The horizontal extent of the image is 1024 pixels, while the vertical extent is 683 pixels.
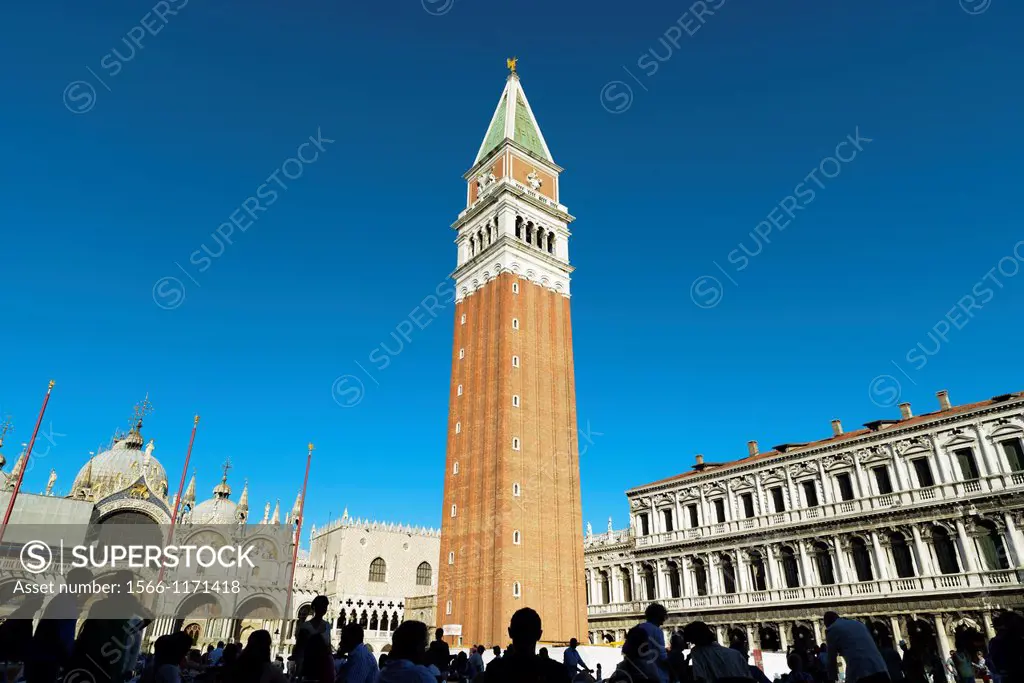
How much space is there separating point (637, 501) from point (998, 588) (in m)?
21.2

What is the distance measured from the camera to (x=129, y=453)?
53531mm

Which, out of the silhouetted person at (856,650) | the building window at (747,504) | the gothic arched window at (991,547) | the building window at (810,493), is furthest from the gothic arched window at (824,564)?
the silhouetted person at (856,650)

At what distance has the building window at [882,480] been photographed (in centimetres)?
3203

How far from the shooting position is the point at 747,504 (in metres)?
38.0

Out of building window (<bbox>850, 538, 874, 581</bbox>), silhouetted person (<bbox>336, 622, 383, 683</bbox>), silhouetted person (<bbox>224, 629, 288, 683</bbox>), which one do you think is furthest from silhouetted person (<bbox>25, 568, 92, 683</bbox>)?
building window (<bbox>850, 538, 874, 581</bbox>)

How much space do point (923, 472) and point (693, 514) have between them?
1382 centimetres

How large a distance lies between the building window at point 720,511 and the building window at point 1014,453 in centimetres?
1501

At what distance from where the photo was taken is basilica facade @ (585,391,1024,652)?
28.0m

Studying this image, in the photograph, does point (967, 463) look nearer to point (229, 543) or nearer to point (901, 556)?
point (901, 556)

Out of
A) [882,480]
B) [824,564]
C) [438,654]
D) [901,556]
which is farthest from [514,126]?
[438,654]

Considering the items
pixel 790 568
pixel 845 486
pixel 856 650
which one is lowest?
pixel 856 650

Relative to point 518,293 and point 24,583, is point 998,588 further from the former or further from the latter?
point 24,583

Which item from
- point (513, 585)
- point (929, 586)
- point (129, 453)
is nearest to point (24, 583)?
point (129, 453)

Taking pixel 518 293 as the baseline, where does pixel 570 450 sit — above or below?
below
